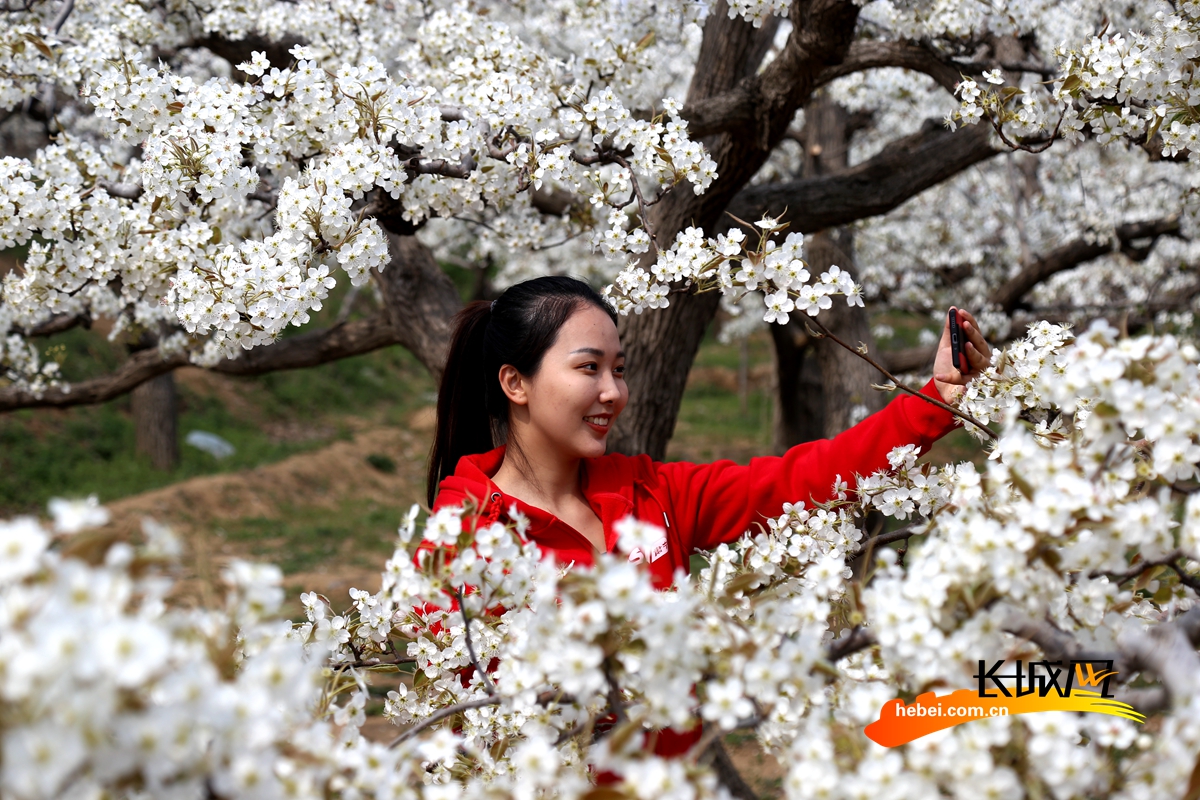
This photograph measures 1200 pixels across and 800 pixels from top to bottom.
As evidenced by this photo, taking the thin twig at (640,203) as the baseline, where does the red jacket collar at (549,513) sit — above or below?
below

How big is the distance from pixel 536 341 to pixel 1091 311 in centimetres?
609

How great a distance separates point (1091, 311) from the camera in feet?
23.5

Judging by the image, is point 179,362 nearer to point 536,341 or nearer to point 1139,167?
Result: point 536,341

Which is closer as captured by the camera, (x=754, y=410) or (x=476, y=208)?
(x=476, y=208)

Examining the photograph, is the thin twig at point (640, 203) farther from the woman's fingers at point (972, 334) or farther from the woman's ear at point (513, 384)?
the woman's fingers at point (972, 334)

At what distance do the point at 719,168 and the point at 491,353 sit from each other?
1349 mm

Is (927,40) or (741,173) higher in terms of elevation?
(927,40)

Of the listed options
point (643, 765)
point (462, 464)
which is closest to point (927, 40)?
point (462, 464)

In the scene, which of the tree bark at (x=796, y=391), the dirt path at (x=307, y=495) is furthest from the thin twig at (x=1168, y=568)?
the dirt path at (x=307, y=495)

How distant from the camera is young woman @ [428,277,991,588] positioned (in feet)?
7.49

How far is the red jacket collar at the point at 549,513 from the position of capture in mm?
2238

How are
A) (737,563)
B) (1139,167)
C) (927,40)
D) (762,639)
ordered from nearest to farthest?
1. (762,639)
2. (737,563)
3. (927,40)
4. (1139,167)

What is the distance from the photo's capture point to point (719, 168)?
348 cm

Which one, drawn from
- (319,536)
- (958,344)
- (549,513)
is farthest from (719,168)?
(319,536)
